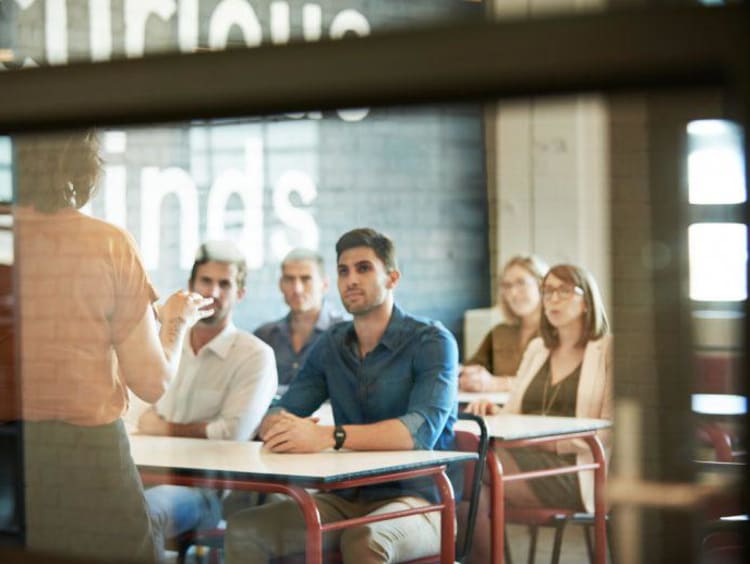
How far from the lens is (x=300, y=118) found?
0.92m

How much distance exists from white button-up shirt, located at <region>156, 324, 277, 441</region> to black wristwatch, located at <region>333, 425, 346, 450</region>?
109 mm

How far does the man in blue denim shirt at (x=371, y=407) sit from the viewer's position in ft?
4.32

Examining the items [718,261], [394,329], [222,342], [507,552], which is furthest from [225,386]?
[718,261]

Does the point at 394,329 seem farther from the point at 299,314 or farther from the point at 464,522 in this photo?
the point at 464,522

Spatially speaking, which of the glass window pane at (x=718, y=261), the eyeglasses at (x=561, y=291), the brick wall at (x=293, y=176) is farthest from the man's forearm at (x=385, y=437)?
the glass window pane at (x=718, y=261)

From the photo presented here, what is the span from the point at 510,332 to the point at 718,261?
18.0 inches

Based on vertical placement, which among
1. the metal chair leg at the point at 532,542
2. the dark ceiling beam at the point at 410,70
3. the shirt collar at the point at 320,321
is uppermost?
the dark ceiling beam at the point at 410,70

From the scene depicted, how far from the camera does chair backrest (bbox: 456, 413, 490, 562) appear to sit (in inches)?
50.7

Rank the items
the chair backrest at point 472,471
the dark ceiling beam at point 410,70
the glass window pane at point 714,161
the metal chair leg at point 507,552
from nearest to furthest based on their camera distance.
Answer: the dark ceiling beam at point 410,70 < the glass window pane at point 714,161 < the metal chair leg at point 507,552 < the chair backrest at point 472,471

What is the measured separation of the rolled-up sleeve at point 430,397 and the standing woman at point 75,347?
1.00ft

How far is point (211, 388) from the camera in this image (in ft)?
4.92

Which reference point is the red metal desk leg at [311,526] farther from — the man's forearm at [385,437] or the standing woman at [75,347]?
the standing woman at [75,347]

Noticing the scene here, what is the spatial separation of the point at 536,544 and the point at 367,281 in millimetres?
386

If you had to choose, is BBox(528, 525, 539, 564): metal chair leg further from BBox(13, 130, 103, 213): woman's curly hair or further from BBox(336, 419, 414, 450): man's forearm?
BBox(13, 130, 103, 213): woman's curly hair
